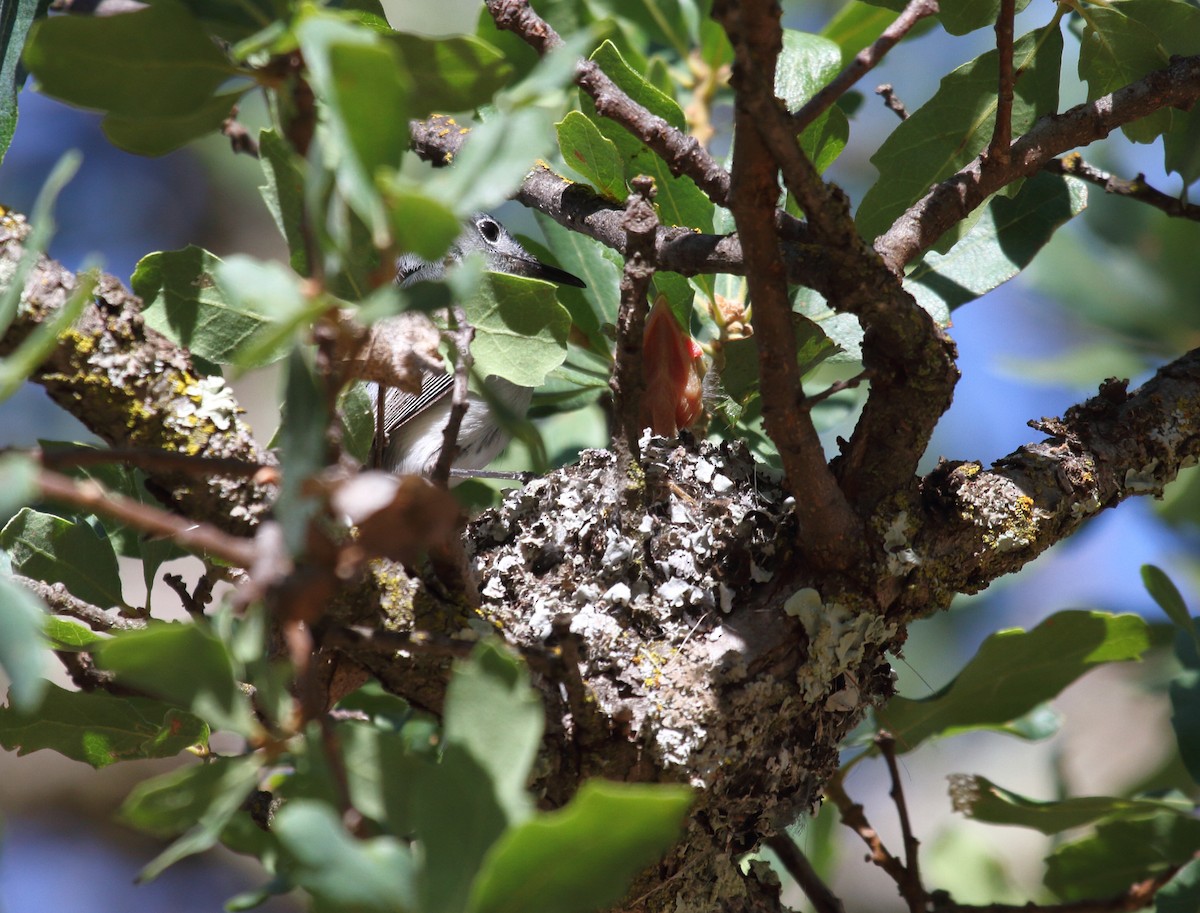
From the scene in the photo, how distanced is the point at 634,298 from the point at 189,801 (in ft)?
2.77

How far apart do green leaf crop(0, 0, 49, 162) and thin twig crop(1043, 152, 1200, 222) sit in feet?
5.13

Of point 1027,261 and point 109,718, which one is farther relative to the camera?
point 1027,261

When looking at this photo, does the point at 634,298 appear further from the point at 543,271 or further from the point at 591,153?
the point at 543,271

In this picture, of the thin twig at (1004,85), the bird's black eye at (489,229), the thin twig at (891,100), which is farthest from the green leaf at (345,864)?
the bird's black eye at (489,229)

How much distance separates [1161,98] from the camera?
59.0 inches

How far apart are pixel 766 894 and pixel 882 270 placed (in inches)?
40.9

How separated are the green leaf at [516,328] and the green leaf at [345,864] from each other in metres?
0.79

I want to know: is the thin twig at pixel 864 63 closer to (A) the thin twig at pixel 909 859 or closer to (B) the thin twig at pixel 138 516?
(B) the thin twig at pixel 138 516

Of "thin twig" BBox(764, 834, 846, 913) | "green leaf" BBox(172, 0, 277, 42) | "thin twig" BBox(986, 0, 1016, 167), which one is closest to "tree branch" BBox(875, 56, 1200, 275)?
"thin twig" BBox(986, 0, 1016, 167)

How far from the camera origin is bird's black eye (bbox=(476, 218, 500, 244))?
3779 mm

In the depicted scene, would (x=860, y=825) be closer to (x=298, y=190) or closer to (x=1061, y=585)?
(x=298, y=190)

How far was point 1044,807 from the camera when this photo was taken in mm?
1857

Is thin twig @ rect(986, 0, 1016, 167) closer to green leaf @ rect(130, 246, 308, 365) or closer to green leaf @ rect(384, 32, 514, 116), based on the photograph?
green leaf @ rect(384, 32, 514, 116)

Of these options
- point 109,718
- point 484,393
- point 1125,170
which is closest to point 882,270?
point 484,393
